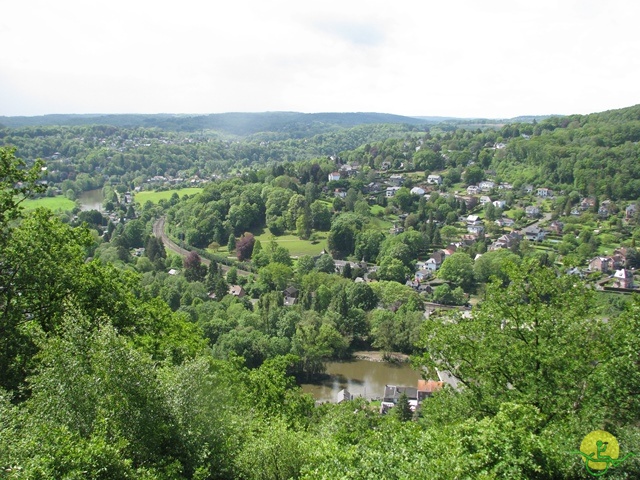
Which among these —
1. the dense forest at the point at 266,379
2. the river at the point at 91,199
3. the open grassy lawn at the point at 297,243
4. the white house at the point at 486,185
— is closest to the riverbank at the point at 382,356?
the dense forest at the point at 266,379

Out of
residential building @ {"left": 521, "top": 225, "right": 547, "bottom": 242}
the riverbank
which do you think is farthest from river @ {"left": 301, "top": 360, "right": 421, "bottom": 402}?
residential building @ {"left": 521, "top": 225, "right": 547, "bottom": 242}

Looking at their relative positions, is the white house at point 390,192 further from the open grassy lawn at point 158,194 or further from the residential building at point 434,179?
the open grassy lawn at point 158,194

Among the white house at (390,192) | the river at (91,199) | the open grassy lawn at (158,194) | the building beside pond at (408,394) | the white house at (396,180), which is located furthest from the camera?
the open grassy lawn at (158,194)

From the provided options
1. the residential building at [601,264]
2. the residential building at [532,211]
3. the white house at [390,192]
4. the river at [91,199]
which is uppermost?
the white house at [390,192]

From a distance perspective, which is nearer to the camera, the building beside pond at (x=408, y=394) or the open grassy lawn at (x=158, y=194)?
the building beside pond at (x=408, y=394)

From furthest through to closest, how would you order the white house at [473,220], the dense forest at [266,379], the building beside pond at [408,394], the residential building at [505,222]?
the white house at [473,220] → the residential building at [505,222] → the building beside pond at [408,394] → the dense forest at [266,379]

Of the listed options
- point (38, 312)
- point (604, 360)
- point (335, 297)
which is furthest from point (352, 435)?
point (335, 297)
